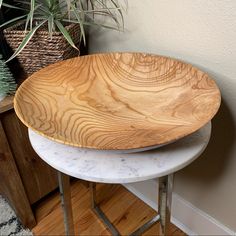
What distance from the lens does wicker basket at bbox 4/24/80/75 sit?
793mm

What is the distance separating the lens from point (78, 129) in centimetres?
50

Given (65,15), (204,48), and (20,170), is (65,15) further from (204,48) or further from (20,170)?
(20,170)

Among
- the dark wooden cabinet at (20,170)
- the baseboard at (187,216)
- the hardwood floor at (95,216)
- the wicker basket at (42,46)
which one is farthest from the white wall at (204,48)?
the dark wooden cabinet at (20,170)

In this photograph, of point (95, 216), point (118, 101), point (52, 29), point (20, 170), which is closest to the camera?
point (118, 101)

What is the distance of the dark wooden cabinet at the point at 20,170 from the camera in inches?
34.4

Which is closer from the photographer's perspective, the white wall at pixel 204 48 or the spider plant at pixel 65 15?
the white wall at pixel 204 48

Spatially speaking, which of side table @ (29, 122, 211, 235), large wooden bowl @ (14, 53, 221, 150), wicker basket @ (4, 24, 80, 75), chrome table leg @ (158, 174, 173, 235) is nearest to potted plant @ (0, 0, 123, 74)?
wicker basket @ (4, 24, 80, 75)

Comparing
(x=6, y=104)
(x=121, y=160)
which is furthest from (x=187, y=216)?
(x=6, y=104)

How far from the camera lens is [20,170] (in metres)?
0.98

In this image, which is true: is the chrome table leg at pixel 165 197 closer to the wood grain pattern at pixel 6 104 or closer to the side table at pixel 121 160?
the side table at pixel 121 160

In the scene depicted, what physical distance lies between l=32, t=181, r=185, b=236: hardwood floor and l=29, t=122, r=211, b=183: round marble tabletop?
641mm

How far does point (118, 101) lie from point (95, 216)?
2.19 feet

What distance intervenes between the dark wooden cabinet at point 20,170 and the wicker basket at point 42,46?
14 centimetres

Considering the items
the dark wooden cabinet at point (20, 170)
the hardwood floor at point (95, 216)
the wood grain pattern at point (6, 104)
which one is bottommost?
the hardwood floor at point (95, 216)
